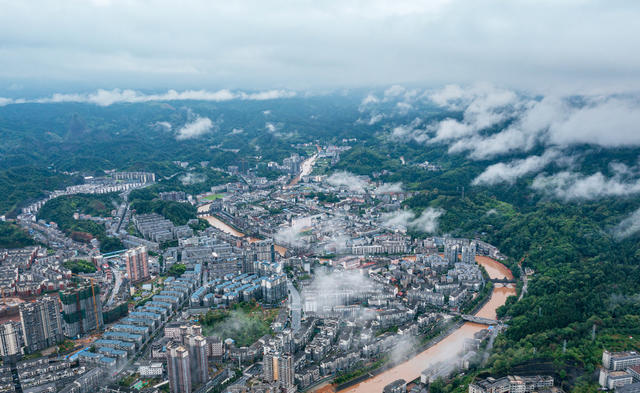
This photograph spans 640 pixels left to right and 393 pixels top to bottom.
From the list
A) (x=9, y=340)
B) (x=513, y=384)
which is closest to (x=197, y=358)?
(x=9, y=340)

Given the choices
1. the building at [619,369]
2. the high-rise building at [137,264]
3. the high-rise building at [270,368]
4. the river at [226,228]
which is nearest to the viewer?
the building at [619,369]

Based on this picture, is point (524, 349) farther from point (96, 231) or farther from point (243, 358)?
point (96, 231)

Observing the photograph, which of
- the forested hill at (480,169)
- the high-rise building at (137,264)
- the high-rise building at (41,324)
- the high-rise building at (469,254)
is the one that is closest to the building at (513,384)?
the forested hill at (480,169)

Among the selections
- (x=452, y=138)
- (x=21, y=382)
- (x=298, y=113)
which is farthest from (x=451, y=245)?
(x=298, y=113)

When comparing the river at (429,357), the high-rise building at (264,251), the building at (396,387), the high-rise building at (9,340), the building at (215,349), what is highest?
the high-rise building at (264,251)

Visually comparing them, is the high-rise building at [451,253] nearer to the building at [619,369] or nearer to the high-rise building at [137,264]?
the building at [619,369]
